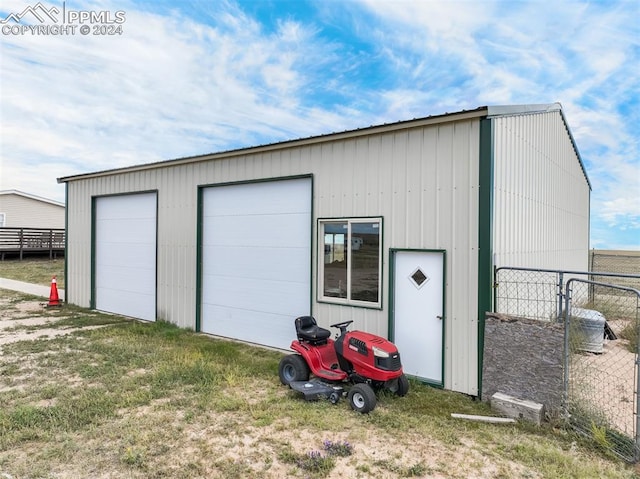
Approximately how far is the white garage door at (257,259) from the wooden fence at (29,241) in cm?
2257

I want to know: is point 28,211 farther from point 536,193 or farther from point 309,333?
point 536,193

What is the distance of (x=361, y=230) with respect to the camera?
5945 mm

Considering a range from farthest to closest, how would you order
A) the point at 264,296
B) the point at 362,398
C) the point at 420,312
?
1. the point at 264,296
2. the point at 420,312
3. the point at 362,398

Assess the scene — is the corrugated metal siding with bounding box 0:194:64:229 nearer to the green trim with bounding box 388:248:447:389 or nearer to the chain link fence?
the green trim with bounding box 388:248:447:389

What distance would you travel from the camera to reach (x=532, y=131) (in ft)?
22.0

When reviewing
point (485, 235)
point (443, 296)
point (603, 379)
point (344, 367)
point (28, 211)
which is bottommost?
point (603, 379)

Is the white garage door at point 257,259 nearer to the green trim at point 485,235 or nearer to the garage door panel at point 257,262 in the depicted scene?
the garage door panel at point 257,262

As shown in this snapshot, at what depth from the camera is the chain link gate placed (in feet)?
11.8

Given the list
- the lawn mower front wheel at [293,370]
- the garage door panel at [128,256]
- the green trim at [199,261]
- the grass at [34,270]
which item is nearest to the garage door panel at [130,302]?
the garage door panel at [128,256]

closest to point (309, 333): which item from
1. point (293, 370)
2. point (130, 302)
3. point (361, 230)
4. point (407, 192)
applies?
point (293, 370)

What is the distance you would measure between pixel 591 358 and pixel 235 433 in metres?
6.08

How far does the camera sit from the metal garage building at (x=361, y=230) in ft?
16.4

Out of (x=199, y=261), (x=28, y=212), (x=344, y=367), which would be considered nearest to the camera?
(x=344, y=367)

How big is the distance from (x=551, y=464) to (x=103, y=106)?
12.7m
